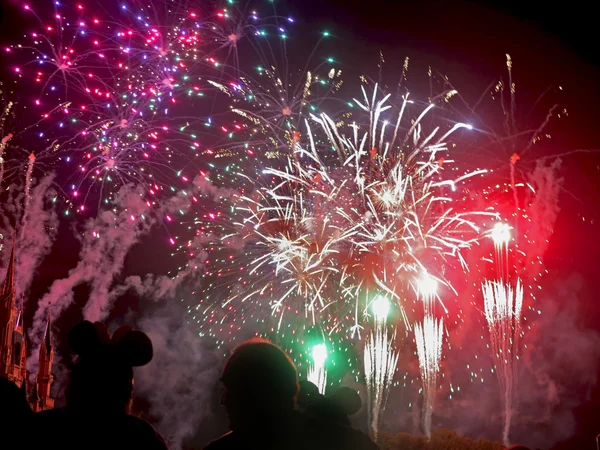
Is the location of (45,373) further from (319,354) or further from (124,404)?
(124,404)

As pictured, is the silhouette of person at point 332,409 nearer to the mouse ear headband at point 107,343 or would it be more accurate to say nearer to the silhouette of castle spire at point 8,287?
the mouse ear headband at point 107,343

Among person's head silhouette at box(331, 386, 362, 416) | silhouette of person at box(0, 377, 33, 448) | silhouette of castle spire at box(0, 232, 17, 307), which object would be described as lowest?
silhouette of person at box(0, 377, 33, 448)

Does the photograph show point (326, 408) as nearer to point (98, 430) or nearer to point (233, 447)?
point (233, 447)

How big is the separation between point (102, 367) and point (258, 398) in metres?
0.93

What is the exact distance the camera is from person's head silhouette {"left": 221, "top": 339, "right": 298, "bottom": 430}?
362 cm

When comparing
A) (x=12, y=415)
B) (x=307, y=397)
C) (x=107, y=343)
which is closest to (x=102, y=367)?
(x=107, y=343)

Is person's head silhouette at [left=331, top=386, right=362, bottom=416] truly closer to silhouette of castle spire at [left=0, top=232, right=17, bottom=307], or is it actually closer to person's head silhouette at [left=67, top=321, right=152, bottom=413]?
person's head silhouette at [left=67, top=321, right=152, bottom=413]

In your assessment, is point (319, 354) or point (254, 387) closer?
point (254, 387)

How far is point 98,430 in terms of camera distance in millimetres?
3492

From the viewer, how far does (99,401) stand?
3.63 m

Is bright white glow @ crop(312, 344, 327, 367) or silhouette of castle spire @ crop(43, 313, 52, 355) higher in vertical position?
silhouette of castle spire @ crop(43, 313, 52, 355)

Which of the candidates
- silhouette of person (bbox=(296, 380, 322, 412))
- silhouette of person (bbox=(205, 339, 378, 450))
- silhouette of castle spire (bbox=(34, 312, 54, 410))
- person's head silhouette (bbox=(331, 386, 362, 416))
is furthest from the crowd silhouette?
silhouette of castle spire (bbox=(34, 312, 54, 410))

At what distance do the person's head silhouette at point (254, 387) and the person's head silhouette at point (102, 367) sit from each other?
0.57 metres

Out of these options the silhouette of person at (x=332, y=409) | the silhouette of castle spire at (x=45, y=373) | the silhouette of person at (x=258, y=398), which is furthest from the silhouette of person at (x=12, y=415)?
the silhouette of castle spire at (x=45, y=373)
